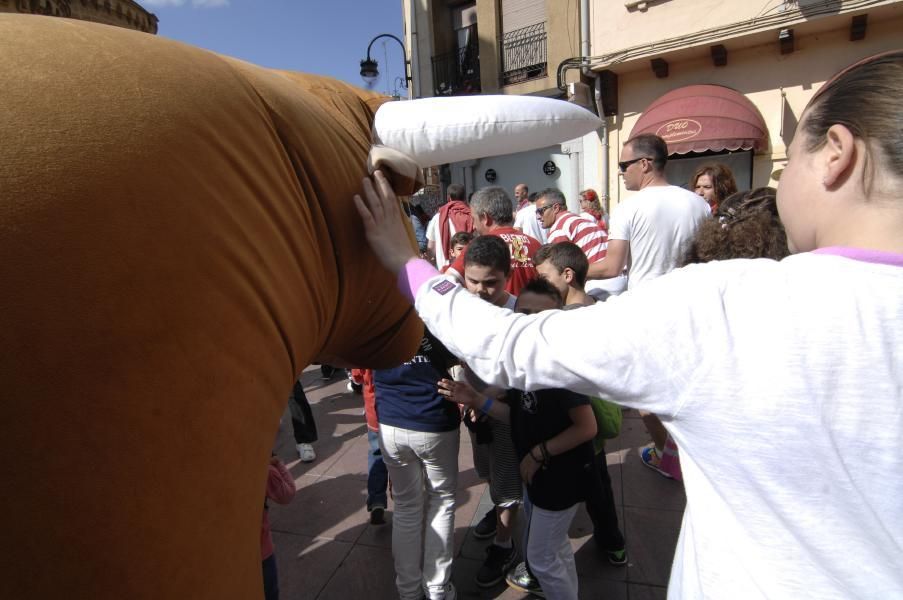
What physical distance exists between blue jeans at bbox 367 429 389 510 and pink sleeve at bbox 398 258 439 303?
237cm

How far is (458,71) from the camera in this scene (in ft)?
44.8

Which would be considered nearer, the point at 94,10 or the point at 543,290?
the point at 94,10

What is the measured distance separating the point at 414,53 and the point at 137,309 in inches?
587

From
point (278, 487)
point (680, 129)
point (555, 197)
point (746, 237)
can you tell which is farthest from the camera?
point (680, 129)

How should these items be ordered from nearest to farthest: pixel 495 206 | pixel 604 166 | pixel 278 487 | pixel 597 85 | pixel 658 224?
1. pixel 278 487
2. pixel 658 224
3. pixel 495 206
4. pixel 597 85
5. pixel 604 166

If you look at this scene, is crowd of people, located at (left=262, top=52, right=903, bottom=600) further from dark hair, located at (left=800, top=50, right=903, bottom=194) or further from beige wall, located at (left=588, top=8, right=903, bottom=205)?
beige wall, located at (left=588, top=8, right=903, bottom=205)

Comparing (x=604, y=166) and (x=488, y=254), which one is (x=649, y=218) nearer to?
(x=488, y=254)

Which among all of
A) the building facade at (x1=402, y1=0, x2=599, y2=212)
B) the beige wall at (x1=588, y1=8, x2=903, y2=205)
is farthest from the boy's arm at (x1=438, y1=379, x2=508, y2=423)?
the building facade at (x1=402, y1=0, x2=599, y2=212)

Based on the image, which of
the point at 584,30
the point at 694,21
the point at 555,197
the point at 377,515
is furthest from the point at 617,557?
the point at 584,30

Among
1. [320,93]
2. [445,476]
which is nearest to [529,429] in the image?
[445,476]

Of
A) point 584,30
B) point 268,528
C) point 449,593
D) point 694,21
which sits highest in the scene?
point 584,30

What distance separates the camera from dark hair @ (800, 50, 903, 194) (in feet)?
2.52

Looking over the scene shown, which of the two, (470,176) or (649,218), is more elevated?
(470,176)

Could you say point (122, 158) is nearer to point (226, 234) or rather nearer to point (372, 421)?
point (226, 234)
